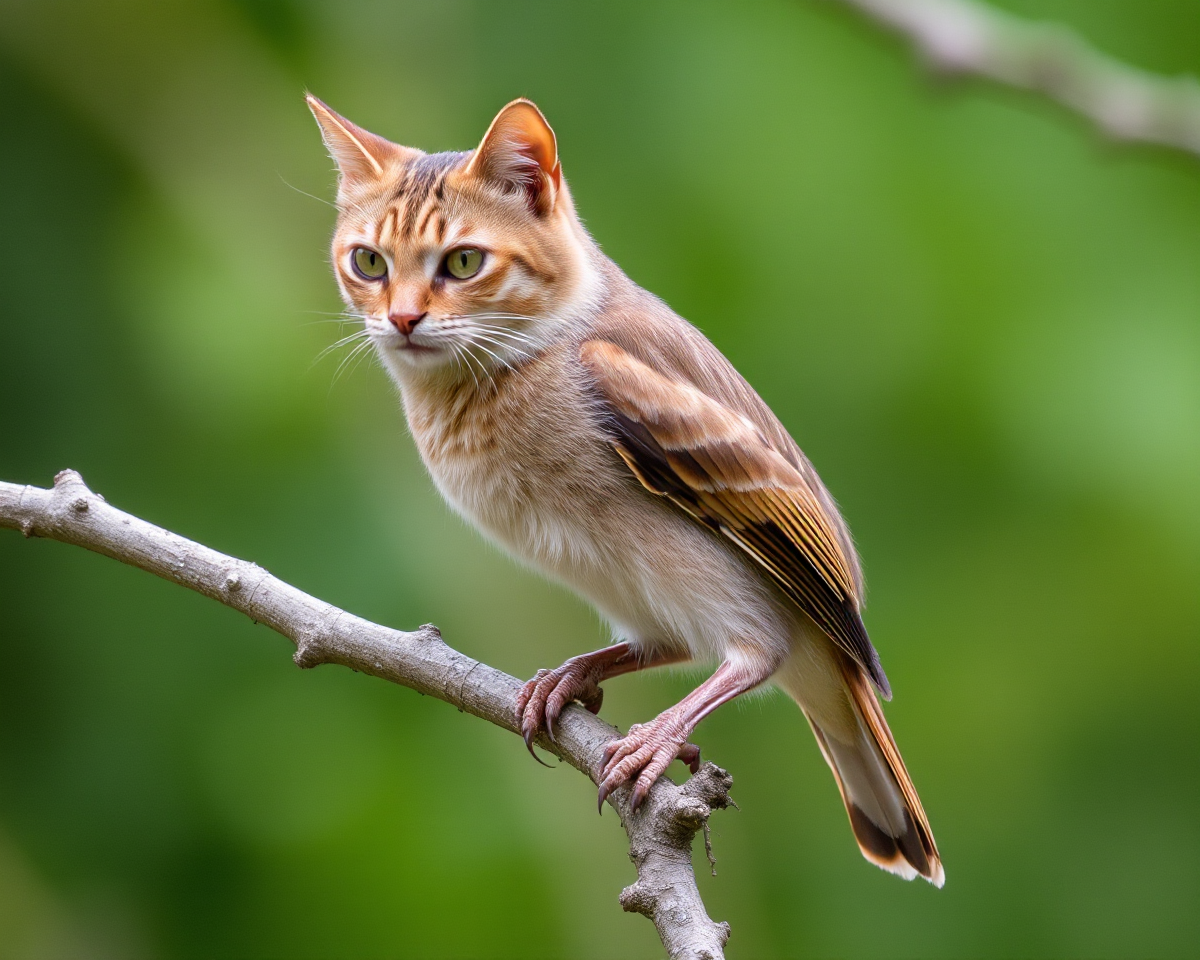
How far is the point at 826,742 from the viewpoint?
4.83 m

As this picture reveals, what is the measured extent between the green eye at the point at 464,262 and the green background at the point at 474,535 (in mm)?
2333

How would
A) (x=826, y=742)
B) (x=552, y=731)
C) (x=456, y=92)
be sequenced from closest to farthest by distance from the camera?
(x=552, y=731) → (x=826, y=742) → (x=456, y=92)

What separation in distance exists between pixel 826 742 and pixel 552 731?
1242 mm

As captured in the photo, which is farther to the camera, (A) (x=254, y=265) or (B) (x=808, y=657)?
(A) (x=254, y=265)

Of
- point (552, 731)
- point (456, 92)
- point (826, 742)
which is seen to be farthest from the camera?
point (456, 92)

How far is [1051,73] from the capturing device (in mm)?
4004

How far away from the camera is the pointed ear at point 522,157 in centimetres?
420

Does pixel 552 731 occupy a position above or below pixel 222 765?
below

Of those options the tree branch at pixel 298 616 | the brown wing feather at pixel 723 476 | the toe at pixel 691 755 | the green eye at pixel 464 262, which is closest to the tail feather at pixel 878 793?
the brown wing feather at pixel 723 476

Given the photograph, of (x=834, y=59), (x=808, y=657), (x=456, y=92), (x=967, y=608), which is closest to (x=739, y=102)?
(x=834, y=59)

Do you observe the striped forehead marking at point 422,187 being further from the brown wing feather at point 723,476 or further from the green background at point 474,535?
the green background at point 474,535

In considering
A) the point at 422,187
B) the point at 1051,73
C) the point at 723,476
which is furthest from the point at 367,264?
the point at 1051,73

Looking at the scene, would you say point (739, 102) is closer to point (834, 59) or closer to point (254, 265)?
point (834, 59)

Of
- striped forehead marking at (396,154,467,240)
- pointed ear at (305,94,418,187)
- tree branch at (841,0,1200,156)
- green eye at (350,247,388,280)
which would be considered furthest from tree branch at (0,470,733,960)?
tree branch at (841,0,1200,156)
